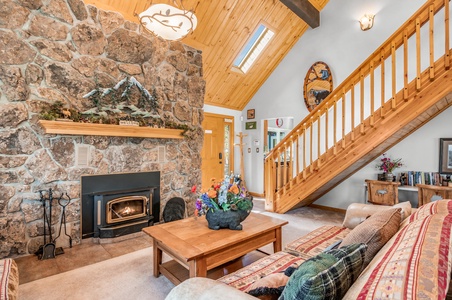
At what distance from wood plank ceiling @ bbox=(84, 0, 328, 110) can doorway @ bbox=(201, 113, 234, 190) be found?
42cm

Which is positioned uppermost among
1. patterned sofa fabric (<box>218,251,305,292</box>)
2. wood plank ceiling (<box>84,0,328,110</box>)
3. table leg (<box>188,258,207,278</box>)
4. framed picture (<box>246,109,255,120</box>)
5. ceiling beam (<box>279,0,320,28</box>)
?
ceiling beam (<box>279,0,320,28</box>)

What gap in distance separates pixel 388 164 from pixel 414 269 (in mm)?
3869

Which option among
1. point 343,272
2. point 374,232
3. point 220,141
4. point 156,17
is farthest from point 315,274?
point 220,141

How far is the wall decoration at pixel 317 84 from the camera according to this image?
4801 millimetres

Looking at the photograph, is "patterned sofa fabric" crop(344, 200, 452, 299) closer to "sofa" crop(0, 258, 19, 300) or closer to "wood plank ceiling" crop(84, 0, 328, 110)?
"sofa" crop(0, 258, 19, 300)

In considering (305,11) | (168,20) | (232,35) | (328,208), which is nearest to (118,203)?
(168,20)

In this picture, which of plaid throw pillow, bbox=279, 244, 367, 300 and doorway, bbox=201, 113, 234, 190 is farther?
doorway, bbox=201, 113, 234, 190

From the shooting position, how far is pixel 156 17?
2.35 metres

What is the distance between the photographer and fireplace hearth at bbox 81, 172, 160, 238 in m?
3.12

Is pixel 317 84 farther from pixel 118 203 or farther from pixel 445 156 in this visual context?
pixel 118 203

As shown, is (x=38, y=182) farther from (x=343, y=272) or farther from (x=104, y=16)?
(x=343, y=272)

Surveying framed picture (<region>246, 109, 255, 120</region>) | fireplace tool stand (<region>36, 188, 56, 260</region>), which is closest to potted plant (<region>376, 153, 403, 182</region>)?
framed picture (<region>246, 109, 255, 120</region>)

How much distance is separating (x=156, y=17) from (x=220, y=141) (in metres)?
3.88

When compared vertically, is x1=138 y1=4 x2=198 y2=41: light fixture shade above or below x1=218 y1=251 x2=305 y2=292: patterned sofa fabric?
above
